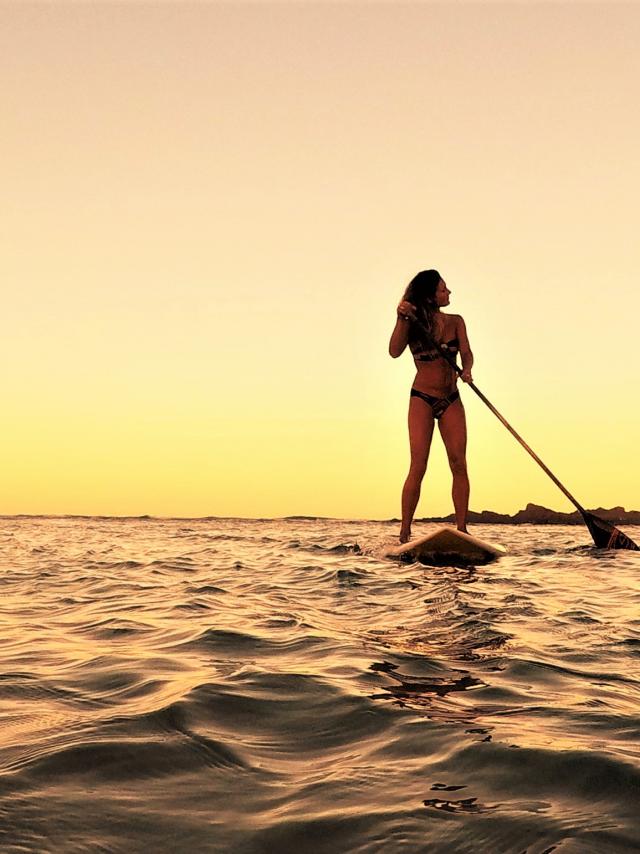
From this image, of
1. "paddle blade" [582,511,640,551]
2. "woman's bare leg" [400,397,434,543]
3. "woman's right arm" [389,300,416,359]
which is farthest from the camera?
"paddle blade" [582,511,640,551]

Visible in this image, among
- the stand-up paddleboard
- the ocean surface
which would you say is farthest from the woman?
the ocean surface

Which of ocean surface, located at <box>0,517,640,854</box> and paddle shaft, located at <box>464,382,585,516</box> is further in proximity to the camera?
paddle shaft, located at <box>464,382,585,516</box>

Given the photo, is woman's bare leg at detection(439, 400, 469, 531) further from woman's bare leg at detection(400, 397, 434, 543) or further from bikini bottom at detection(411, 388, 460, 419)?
woman's bare leg at detection(400, 397, 434, 543)

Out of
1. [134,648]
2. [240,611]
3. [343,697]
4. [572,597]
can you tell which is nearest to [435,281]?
[572,597]

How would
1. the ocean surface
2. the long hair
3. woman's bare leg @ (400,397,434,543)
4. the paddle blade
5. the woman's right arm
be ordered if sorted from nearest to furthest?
the ocean surface < the woman's right arm < the long hair < woman's bare leg @ (400,397,434,543) < the paddle blade

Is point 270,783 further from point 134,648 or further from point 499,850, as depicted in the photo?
point 134,648

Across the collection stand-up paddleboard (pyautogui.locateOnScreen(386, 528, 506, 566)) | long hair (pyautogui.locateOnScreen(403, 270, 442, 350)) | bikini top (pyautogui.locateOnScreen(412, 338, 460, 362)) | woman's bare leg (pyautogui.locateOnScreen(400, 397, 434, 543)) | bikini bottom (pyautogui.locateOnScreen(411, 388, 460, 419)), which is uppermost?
long hair (pyautogui.locateOnScreen(403, 270, 442, 350))

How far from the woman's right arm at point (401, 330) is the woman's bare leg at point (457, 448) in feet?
2.63

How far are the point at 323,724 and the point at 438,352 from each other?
6.11 meters

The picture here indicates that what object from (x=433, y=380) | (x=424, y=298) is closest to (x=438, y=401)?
(x=433, y=380)

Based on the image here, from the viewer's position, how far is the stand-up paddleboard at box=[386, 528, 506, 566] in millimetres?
7147

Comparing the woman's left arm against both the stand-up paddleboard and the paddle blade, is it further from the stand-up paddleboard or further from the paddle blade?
the paddle blade

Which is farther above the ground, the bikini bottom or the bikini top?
the bikini top

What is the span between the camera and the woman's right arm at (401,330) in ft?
26.0
